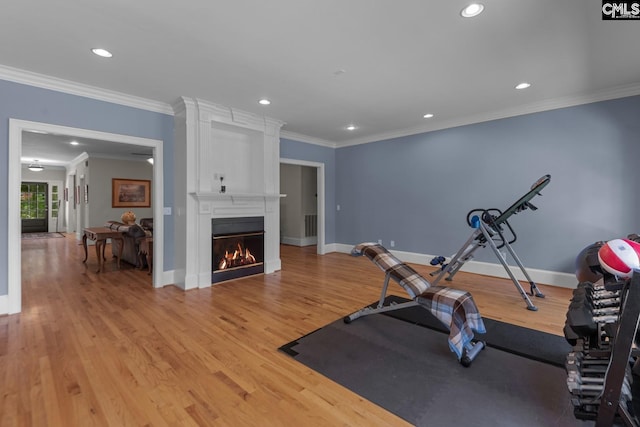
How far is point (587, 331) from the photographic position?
1.52 m

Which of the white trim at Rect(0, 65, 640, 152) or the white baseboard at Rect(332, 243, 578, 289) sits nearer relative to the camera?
the white trim at Rect(0, 65, 640, 152)

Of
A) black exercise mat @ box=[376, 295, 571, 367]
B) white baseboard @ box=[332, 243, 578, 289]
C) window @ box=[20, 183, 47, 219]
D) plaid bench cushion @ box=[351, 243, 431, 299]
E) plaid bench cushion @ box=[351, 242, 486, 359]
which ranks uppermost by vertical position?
window @ box=[20, 183, 47, 219]

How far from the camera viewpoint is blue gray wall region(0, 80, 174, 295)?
10.1ft

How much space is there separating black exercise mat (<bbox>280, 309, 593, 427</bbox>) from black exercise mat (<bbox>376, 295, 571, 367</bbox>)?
0.25 ft

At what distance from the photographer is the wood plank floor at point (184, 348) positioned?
5.46 feet

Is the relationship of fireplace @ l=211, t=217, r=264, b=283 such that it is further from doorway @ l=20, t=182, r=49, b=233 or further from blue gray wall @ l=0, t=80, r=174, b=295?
doorway @ l=20, t=182, r=49, b=233

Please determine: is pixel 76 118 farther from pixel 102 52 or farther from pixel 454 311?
pixel 454 311

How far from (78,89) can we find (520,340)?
5452mm

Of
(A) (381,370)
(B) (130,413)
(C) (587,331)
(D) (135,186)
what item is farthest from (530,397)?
(D) (135,186)

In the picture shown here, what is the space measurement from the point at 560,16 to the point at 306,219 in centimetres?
662

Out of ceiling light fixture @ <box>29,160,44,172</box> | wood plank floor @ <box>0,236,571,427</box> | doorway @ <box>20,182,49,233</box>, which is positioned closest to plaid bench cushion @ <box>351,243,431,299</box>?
wood plank floor @ <box>0,236,571,427</box>

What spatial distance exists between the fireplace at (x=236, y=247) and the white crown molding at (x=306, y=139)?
1913 mm

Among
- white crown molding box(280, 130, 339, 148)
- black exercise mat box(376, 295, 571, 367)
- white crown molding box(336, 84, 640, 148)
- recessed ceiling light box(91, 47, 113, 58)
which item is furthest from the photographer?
white crown molding box(280, 130, 339, 148)

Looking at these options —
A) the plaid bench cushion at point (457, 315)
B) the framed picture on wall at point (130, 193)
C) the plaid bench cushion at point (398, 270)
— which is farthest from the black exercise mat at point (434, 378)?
the framed picture on wall at point (130, 193)
